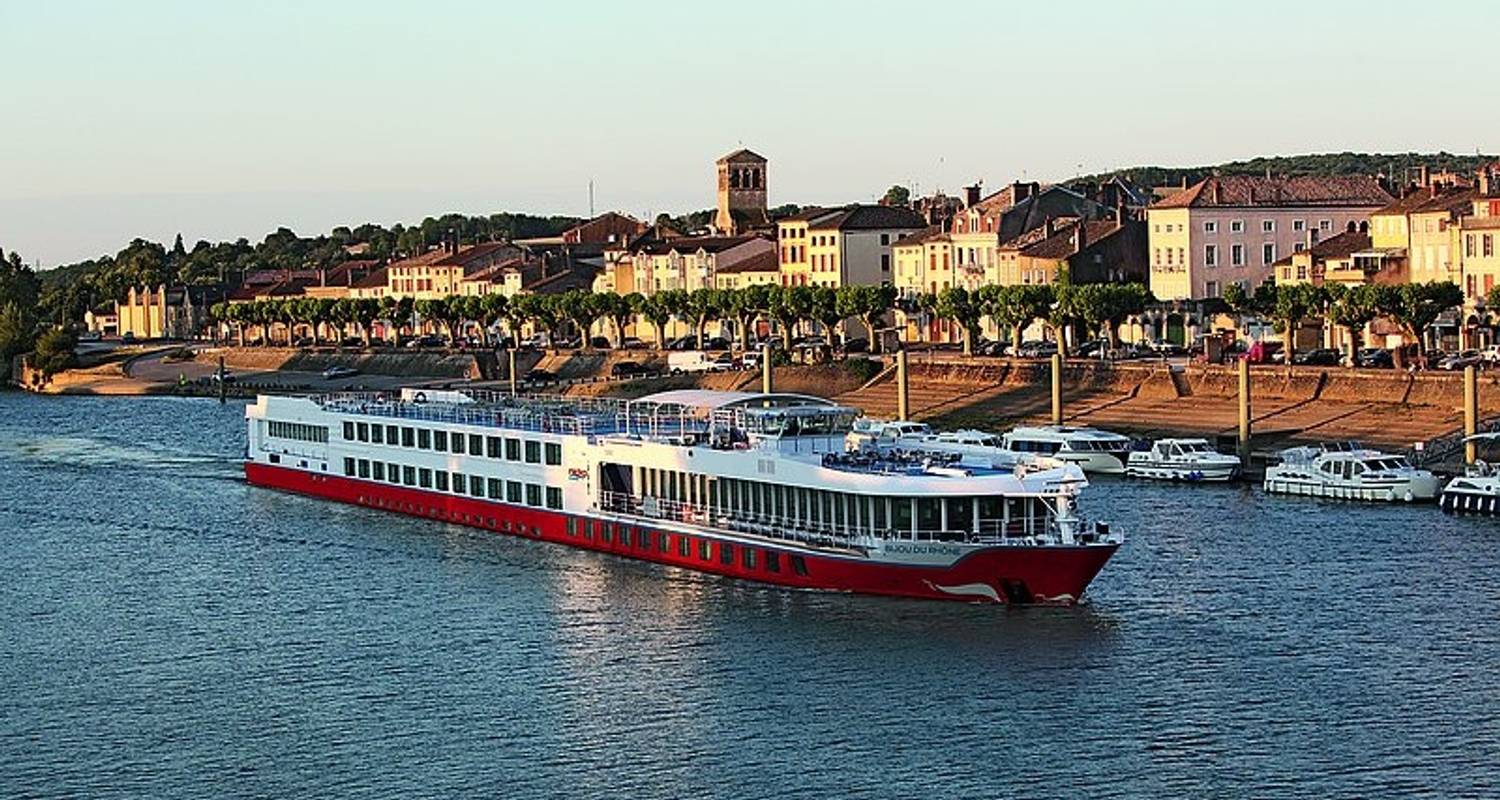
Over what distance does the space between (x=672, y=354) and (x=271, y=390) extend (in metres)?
27.7

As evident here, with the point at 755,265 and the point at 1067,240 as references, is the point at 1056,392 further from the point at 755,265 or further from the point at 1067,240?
the point at 755,265

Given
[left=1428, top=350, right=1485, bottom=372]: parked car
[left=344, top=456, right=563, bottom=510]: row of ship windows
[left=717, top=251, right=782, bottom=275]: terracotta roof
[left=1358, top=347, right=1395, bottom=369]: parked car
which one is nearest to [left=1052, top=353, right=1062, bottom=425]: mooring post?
[left=1358, top=347, right=1395, bottom=369]: parked car

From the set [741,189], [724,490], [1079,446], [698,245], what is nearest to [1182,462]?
[1079,446]

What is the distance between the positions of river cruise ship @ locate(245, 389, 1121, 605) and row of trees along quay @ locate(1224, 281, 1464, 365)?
112ft

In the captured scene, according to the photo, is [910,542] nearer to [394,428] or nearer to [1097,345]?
[394,428]

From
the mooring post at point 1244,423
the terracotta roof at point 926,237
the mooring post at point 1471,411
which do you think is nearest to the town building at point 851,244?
the terracotta roof at point 926,237

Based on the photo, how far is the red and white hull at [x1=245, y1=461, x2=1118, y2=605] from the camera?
53.8 m

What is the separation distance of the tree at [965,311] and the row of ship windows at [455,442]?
41476 mm

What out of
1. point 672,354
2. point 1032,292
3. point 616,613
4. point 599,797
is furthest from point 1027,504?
point 672,354

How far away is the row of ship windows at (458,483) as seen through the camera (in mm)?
70750

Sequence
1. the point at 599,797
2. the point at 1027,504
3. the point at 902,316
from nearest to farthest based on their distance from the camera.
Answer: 1. the point at 599,797
2. the point at 1027,504
3. the point at 902,316

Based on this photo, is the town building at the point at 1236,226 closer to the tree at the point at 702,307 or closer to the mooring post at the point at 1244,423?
the tree at the point at 702,307

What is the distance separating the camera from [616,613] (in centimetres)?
5647

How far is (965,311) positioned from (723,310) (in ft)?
74.0
